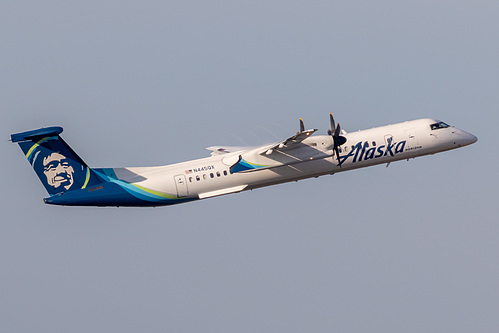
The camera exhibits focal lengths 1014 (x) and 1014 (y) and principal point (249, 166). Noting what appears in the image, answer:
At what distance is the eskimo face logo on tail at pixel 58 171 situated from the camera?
54250mm

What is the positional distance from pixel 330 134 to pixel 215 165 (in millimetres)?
6479

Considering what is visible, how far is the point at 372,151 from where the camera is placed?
56.3 metres

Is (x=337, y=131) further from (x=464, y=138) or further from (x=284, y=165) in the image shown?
(x=464, y=138)

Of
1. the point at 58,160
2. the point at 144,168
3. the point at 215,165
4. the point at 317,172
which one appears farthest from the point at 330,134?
the point at 58,160

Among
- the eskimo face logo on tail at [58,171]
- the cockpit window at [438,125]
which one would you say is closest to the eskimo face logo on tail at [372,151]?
the cockpit window at [438,125]

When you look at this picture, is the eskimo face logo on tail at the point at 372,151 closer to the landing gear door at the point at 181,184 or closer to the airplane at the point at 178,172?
the airplane at the point at 178,172

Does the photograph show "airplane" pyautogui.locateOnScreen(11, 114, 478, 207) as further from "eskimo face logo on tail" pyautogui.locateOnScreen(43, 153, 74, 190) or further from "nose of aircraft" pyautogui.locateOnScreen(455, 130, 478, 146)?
"nose of aircraft" pyautogui.locateOnScreen(455, 130, 478, 146)

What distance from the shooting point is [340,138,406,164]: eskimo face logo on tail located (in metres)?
56.0

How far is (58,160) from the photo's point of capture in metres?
54.4

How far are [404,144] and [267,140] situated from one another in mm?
7708

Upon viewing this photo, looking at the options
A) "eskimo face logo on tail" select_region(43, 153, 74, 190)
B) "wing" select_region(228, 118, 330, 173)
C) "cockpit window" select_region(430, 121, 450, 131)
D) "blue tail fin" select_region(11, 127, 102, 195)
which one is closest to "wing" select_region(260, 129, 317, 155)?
"wing" select_region(228, 118, 330, 173)

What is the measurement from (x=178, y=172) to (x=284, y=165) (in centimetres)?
574

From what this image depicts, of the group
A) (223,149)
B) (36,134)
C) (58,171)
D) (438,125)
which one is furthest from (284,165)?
(36,134)

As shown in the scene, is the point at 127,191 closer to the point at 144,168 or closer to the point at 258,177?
the point at 144,168
